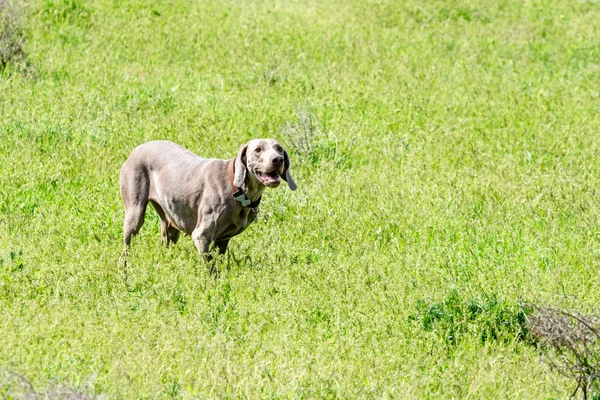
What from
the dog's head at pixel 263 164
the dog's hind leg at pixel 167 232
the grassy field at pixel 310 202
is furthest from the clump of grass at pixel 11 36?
the dog's head at pixel 263 164

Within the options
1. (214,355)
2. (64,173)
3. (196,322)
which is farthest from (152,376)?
(64,173)

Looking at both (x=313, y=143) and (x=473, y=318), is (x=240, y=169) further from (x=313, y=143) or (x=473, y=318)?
(x=313, y=143)

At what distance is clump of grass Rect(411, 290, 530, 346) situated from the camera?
6207 mm

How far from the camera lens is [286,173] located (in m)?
7.20

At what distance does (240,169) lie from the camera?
280 inches

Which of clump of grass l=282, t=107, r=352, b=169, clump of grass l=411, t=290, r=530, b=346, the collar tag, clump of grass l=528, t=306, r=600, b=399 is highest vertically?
the collar tag

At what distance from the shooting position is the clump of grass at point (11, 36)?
12492mm

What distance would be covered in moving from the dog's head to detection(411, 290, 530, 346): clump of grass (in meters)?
1.46

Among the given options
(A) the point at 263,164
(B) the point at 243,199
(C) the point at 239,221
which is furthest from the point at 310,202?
(A) the point at 263,164

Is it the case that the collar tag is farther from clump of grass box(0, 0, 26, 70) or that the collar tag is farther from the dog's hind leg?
clump of grass box(0, 0, 26, 70)

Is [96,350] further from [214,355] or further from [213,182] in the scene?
[213,182]

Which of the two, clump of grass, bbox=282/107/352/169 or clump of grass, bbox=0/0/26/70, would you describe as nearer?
clump of grass, bbox=282/107/352/169

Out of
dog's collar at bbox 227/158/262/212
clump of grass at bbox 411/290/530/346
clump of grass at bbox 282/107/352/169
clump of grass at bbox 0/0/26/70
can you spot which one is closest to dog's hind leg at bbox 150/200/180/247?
dog's collar at bbox 227/158/262/212

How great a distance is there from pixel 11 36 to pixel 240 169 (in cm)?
693
